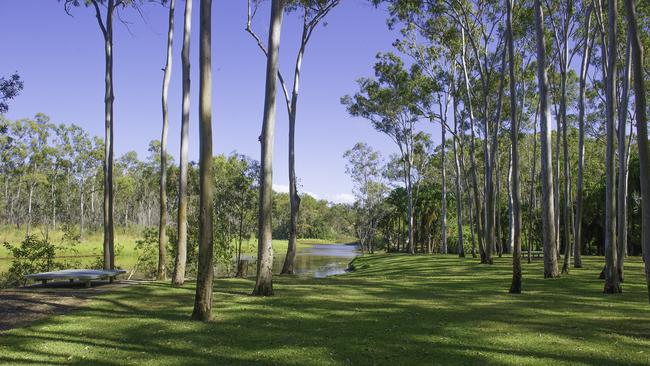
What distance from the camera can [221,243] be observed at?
1075 inches

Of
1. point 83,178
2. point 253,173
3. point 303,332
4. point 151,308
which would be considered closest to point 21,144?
point 83,178

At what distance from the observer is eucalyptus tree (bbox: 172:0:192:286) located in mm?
13898

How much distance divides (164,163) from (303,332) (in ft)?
32.8

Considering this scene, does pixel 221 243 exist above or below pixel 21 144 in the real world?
below

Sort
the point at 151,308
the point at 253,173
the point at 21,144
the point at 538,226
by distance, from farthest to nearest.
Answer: the point at 21,144 → the point at 538,226 → the point at 253,173 → the point at 151,308

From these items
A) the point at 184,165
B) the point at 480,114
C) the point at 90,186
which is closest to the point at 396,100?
the point at 480,114

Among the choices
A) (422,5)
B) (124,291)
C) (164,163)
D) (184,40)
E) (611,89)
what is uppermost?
(422,5)

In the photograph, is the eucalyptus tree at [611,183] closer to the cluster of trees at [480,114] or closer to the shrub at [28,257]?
the cluster of trees at [480,114]

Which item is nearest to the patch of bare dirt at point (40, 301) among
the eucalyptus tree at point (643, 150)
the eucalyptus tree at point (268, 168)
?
the eucalyptus tree at point (268, 168)

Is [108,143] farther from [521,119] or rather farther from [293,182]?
[521,119]

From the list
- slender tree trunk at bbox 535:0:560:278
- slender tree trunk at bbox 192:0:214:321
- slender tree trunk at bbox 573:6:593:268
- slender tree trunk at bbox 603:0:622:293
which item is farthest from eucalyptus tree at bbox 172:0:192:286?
slender tree trunk at bbox 573:6:593:268

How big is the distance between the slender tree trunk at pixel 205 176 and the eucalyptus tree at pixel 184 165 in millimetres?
5031

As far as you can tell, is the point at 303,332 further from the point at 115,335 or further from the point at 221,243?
the point at 221,243

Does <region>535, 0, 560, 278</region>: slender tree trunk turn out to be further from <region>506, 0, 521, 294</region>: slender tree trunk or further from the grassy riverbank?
the grassy riverbank
